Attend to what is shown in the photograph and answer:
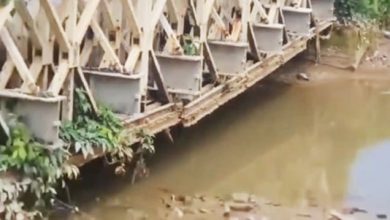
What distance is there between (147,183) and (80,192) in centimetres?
77

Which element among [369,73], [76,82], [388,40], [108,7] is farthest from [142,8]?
[388,40]

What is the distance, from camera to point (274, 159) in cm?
998

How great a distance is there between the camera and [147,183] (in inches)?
338

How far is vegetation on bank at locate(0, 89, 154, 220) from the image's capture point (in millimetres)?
6152

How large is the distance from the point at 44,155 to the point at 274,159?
4.13 m

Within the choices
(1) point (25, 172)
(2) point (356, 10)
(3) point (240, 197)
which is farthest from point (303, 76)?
(1) point (25, 172)

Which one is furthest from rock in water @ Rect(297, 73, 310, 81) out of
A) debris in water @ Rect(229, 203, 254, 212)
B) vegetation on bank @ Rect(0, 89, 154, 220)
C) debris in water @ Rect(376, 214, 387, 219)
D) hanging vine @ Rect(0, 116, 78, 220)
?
hanging vine @ Rect(0, 116, 78, 220)

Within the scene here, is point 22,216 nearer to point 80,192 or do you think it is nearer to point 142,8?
point 80,192

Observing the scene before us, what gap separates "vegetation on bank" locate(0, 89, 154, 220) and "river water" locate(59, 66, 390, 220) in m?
0.80

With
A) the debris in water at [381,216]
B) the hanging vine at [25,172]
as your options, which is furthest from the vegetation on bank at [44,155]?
the debris in water at [381,216]

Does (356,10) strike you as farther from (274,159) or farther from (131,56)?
(131,56)

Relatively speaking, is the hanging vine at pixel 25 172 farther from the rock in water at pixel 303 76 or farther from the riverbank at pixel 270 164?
the rock in water at pixel 303 76

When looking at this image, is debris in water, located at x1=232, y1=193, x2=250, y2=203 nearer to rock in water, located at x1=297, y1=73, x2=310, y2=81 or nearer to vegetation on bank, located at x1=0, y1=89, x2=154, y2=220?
vegetation on bank, located at x1=0, y1=89, x2=154, y2=220

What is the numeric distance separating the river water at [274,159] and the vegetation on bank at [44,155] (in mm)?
803
